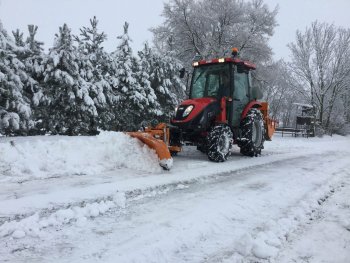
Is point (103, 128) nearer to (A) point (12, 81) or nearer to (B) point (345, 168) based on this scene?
(A) point (12, 81)

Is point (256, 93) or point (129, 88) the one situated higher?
point (129, 88)

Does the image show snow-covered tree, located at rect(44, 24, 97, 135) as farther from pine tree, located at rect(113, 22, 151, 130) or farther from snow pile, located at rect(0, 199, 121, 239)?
snow pile, located at rect(0, 199, 121, 239)

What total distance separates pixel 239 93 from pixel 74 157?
15.0ft

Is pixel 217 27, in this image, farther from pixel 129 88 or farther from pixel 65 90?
pixel 65 90

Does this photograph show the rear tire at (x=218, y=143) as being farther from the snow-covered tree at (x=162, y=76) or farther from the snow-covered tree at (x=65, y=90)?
the snow-covered tree at (x=162, y=76)

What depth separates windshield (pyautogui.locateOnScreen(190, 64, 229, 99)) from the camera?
8633mm

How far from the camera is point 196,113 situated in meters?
7.90

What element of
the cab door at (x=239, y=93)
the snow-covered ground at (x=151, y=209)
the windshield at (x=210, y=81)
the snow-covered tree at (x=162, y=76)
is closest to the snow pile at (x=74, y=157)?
the snow-covered ground at (x=151, y=209)

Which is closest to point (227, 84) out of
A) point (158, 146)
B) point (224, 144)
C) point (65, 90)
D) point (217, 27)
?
point (224, 144)

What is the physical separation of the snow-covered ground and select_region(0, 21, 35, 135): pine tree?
3.81m

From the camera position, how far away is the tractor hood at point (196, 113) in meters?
7.89

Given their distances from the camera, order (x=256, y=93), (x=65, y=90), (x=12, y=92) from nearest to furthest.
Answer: (x=256, y=93) < (x=12, y=92) < (x=65, y=90)

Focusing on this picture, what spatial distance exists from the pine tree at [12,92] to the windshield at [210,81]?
473 cm

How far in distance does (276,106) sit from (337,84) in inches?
975
